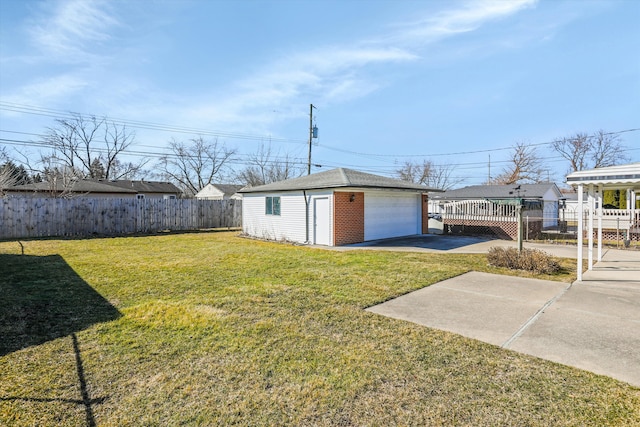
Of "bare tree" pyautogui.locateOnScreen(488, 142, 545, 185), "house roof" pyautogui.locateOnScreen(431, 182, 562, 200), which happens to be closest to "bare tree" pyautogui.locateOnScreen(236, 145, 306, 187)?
"house roof" pyautogui.locateOnScreen(431, 182, 562, 200)

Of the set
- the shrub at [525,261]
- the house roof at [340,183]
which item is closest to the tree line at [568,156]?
the house roof at [340,183]

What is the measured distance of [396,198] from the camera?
600 inches

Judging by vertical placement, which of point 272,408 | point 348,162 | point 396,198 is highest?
point 348,162

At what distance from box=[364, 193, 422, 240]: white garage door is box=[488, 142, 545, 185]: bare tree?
27.9m

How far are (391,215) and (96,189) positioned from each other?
77.2 feet

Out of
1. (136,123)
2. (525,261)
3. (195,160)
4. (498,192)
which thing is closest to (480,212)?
(498,192)

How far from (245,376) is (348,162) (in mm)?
37310

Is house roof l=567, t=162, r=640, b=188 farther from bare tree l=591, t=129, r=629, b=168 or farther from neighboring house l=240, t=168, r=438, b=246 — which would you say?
bare tree l=591, t=129, r=629, b=168

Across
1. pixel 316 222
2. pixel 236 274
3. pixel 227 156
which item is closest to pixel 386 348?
pixel 236 274

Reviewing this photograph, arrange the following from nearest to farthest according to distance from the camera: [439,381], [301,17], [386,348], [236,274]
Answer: [439,381]
[386,348]
[236,274]
[301,17]

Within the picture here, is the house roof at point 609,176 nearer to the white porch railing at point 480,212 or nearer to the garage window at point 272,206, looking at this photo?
the white porch railing at point 480,212

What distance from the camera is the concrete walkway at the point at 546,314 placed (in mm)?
3557

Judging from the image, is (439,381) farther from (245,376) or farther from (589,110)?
(589,110)

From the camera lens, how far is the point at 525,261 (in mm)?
8016
